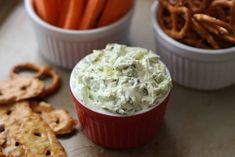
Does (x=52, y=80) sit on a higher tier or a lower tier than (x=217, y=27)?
lower

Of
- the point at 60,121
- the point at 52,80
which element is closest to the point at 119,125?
the point at 60,121

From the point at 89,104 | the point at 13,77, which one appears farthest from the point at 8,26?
the point at 89,104

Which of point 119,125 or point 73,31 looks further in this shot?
point 73,31

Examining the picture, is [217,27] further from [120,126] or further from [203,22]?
[120,126]

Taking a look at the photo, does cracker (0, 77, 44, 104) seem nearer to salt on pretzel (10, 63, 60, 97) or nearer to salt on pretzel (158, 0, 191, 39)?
salt on pretzel (10, 63, 60, 97)

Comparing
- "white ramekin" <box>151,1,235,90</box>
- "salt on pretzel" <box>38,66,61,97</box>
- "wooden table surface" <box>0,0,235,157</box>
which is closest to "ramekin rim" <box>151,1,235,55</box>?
"white ramekin" <box>151,1,235,90</box>

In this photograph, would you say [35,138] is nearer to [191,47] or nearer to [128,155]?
[128,155]
